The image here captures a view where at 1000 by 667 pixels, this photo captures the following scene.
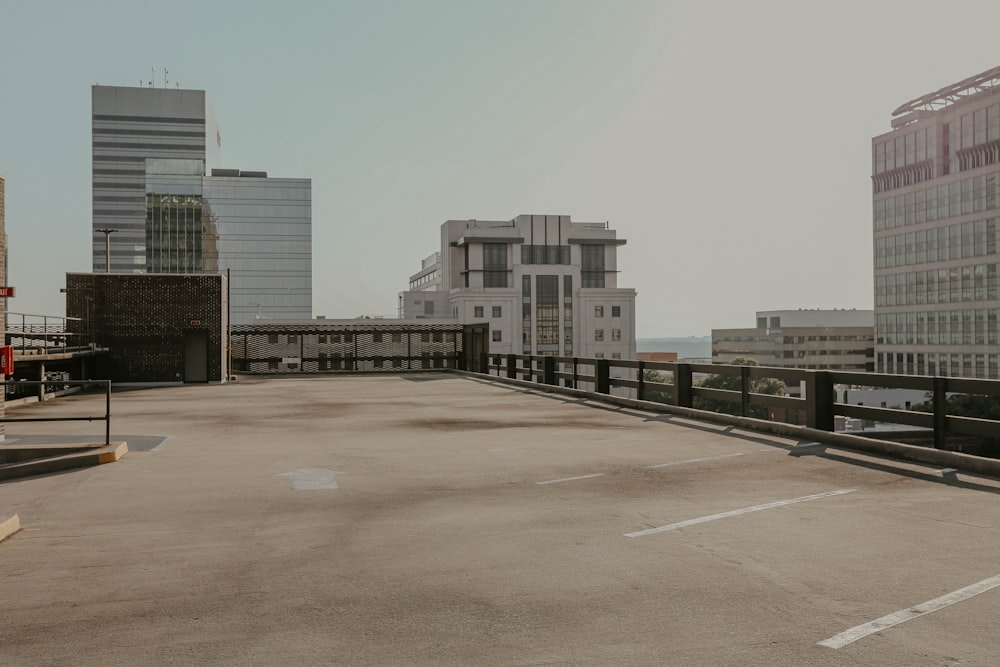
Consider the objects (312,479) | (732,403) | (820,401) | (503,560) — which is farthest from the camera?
(732,403)

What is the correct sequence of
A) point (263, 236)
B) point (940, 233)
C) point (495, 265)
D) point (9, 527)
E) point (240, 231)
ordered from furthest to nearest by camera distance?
point (263, 236) → point (240, 231) → point (495, 265) → point (940, 233) → point (9, 527)

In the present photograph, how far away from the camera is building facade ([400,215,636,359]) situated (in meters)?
142

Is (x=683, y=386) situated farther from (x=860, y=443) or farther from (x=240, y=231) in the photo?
(x=240, y=231)

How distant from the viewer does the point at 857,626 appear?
4.91m

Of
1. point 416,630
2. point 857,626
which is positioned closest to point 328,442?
point 416,630

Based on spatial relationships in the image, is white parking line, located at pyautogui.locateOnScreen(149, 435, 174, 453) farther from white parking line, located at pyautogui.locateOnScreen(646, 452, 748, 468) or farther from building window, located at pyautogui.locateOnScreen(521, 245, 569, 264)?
building window, located at pyautogui.locateOnScreen(521, 245, 569, 264)

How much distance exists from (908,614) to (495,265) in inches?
5544

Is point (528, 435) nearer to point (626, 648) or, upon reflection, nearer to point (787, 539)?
point (787, 539)

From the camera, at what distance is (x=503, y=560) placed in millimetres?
6535

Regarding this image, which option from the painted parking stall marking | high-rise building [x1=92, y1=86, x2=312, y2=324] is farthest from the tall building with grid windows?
the painted parking stall marking

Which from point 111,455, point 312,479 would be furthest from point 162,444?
point 312,479

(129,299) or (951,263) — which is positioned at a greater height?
(951,263)

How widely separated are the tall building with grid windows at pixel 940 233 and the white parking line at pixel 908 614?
425ft

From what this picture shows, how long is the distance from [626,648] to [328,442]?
1063 cm
